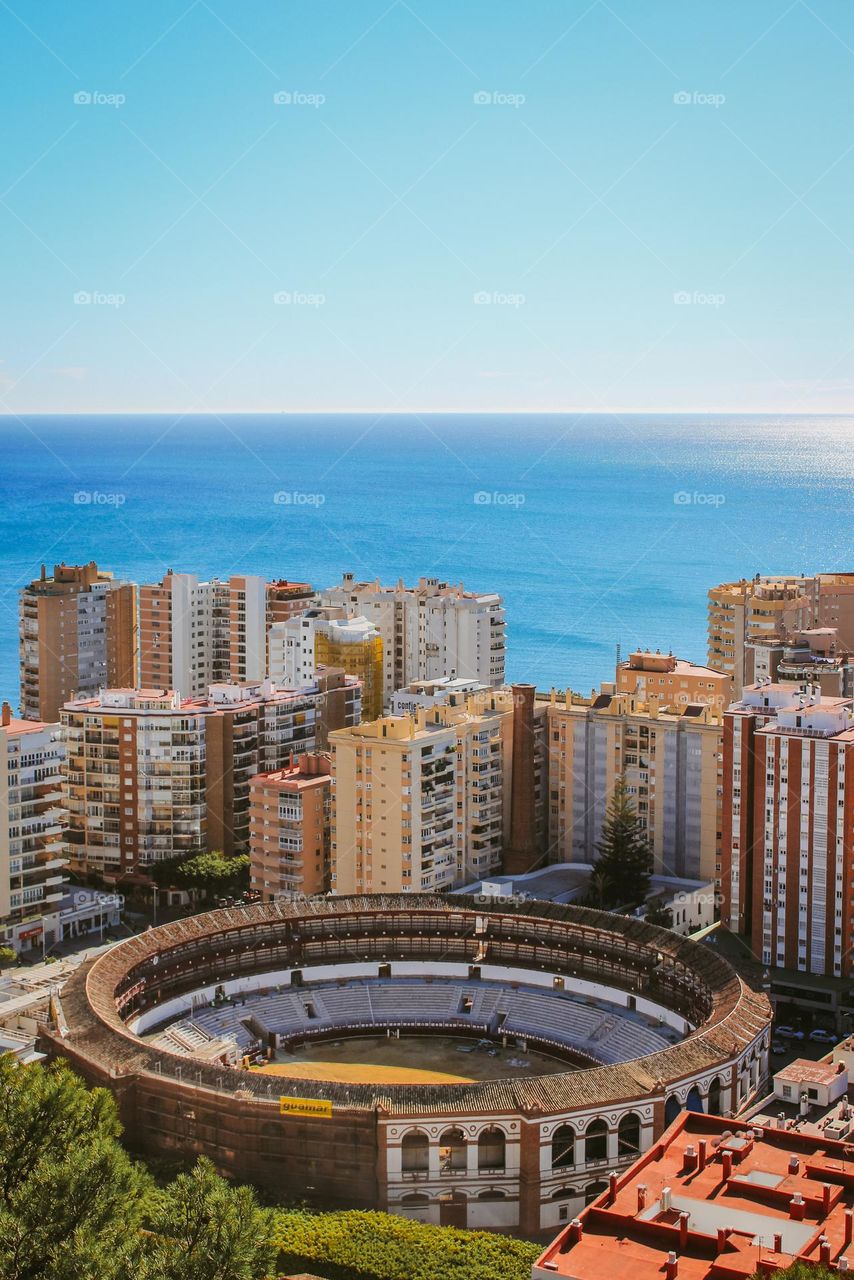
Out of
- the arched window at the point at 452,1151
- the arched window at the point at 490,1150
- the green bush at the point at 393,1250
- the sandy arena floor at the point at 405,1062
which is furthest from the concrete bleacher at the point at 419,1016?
the green bush at the point at 393,1250

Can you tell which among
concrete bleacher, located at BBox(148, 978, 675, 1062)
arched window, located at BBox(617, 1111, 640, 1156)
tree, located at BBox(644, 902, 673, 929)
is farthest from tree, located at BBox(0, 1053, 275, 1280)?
tree, located at BBox(644, 902, 673, 929)

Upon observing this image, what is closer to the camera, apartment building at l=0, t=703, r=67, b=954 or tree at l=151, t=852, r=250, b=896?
apartment building at l=0, t=703, r=67, b=954

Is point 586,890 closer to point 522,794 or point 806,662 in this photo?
point 522,794

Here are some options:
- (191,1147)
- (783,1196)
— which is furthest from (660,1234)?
(191,1147)

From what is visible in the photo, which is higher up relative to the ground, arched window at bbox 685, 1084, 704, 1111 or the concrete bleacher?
arched window at bbox 685, 1084, 704, 1111

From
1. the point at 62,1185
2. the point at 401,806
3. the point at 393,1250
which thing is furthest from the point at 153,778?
the point at 62,1185

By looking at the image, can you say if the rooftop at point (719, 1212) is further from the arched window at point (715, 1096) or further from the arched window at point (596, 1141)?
the arched window at point (715, 1096)

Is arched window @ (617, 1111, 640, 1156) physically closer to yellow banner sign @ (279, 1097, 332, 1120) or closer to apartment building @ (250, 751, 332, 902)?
yellow banner sign @ (279, 1097, 332, 1120)
